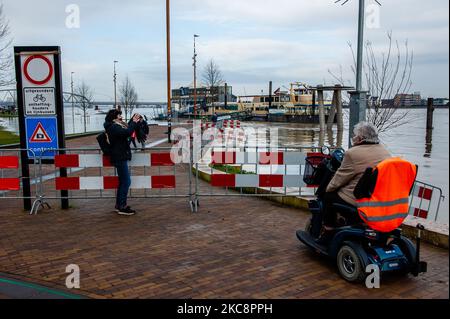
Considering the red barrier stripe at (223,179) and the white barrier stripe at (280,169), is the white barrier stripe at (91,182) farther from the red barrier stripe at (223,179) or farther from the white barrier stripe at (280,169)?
the white barrier stripe at (280,169)

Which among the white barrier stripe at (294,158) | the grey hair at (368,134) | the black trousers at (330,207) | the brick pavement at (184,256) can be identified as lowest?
the brick pavement at (184,256)

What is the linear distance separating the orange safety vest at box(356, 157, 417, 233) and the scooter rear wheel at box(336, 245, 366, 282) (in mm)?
380

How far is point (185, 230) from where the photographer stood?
21.2 ft

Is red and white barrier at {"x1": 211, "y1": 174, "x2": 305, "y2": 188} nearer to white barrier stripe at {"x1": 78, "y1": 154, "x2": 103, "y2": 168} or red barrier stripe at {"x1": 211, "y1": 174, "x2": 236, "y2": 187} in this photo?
red barrier stripe at {"x1": 211, "y1": 174, "x2": 236, "y2": 187}

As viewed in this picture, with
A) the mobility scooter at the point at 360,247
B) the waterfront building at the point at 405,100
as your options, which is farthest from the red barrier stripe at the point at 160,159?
the waterfront building at the point at 405,100

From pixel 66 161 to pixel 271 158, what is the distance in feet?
12.6

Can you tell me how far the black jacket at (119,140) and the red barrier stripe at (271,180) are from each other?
2.49 m

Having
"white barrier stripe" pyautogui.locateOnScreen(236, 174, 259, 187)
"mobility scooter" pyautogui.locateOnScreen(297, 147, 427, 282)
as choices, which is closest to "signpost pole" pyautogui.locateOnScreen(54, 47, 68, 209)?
"white barrier stripe" pyautogui.locateOnScreen(236, 174, 259, 187)

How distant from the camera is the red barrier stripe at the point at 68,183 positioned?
7.68 meters

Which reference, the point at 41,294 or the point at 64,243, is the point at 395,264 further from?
the point at 64,243

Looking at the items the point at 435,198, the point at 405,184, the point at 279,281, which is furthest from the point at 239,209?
the point at 435,198

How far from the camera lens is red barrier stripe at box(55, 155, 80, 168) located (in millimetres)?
7609

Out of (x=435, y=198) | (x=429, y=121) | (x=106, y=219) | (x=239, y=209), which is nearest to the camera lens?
(x=106, y=219)

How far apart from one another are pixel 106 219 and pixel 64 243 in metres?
1.33
